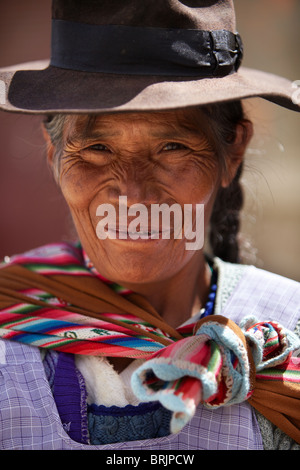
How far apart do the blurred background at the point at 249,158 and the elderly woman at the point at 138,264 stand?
2.16ft

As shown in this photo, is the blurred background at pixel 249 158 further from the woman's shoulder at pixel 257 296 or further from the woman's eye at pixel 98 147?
the woman's eye at pixel 98 147

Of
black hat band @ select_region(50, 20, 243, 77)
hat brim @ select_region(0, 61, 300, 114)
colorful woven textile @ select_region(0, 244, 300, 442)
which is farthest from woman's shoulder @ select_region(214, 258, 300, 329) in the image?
black hat band @ select_region(50, 20, 243, 77)

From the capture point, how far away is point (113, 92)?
169 cm

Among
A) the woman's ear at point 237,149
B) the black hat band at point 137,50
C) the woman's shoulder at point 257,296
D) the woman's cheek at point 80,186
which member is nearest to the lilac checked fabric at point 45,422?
the woman's shoulder at point 257,296

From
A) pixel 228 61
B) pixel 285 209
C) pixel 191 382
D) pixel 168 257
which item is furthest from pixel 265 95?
pixel 285 209

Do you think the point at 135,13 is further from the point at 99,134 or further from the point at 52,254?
the point at 52,254

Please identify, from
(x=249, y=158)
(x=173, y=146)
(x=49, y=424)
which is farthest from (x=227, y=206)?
(x=49, y=424)

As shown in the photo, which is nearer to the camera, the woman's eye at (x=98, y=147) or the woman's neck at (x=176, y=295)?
the woman's eye at (x=98, y=147)

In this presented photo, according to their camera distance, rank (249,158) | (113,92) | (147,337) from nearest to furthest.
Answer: (113,92), (147,337), (249,158)

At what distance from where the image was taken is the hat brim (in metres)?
1.63

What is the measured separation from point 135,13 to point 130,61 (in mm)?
141

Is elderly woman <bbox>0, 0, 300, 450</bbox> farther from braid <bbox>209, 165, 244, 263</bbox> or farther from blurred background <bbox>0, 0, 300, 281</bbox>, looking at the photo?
blurred background <bbox>0, 0, 300, 281</bbox>

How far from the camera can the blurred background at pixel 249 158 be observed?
116 inches

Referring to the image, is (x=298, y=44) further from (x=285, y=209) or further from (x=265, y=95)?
(x=265, y=95)
